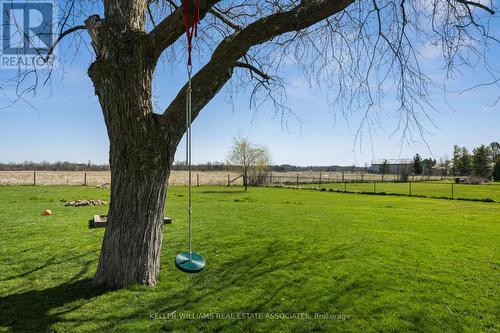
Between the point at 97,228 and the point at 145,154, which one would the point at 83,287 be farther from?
the point at 97,228

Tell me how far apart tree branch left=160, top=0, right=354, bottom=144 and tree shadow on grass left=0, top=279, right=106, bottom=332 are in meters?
2.18

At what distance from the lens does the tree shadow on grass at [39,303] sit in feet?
12.2

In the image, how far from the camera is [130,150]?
432 cm

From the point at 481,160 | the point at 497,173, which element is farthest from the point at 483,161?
the point at 497,173

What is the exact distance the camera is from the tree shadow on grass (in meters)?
3.72

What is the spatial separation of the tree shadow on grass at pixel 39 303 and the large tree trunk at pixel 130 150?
0.42 metres

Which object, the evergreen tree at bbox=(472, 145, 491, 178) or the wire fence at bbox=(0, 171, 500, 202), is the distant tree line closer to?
the evergreen tree at bbox=(472, 145, 491, 178)

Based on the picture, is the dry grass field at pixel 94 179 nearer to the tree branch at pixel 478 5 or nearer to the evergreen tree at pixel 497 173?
the evergreen tree at pixel 497 173

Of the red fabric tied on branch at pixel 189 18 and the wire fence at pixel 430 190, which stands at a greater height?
the red fabric tied on branch at pixel 189 18

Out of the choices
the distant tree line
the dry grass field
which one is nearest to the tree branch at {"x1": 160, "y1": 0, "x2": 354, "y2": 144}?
the dry grass field

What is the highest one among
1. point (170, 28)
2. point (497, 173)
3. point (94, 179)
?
point (170, 28)

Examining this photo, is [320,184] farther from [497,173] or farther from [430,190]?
[497,173]

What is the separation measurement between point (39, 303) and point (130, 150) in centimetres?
200

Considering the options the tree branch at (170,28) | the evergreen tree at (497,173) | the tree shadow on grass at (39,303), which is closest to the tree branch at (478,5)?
the tree branch at (170,28)
